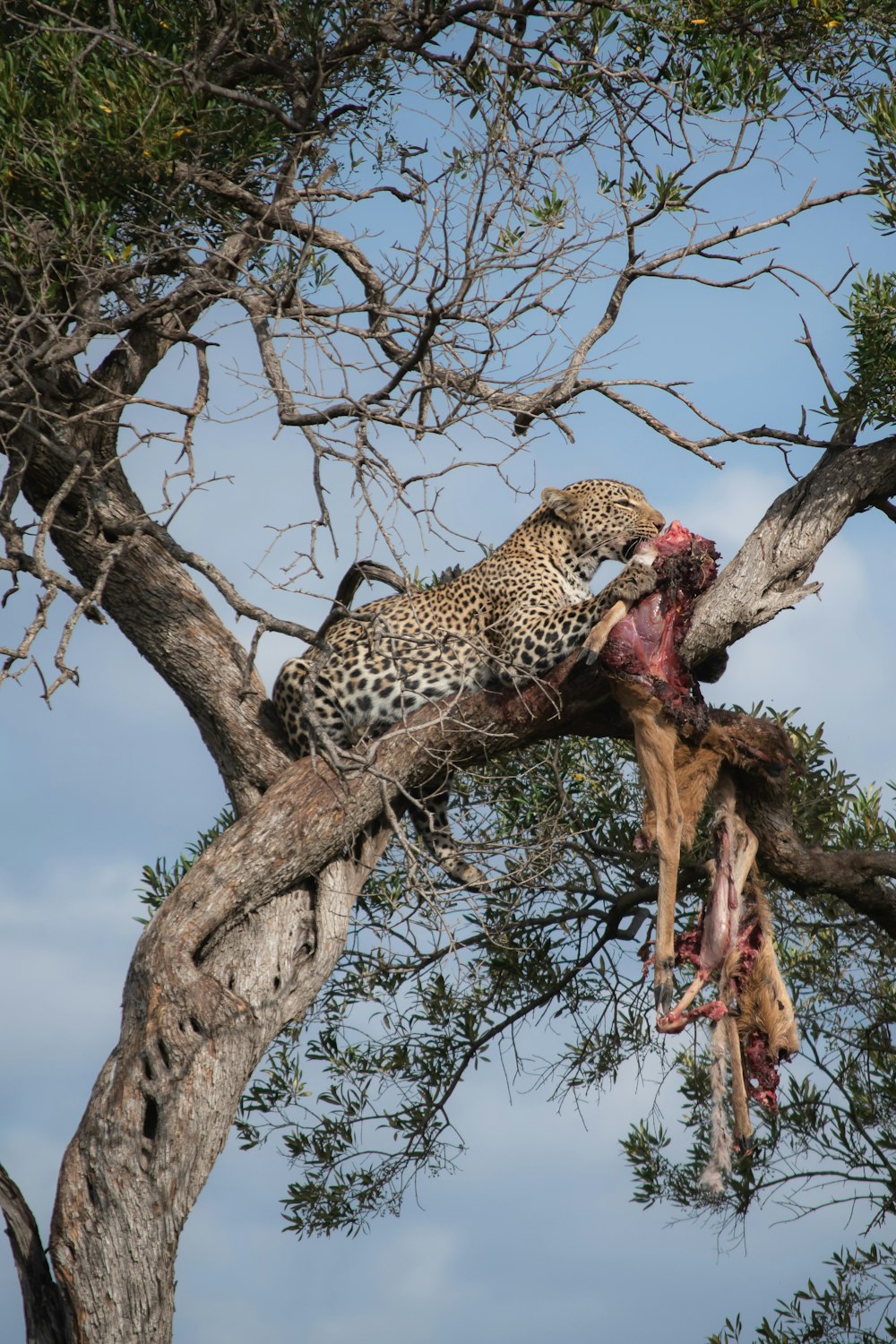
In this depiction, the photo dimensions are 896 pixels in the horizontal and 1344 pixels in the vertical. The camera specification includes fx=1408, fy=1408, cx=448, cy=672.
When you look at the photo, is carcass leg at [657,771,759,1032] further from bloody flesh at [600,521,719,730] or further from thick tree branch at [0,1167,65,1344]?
thick tree branch at [0,1167,65,1344]

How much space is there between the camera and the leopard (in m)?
6.27

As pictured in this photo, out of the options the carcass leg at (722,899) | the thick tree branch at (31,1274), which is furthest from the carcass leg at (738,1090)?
the thick tree branch at (31,1274)

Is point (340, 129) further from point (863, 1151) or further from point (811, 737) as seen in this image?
point (863, 1151)

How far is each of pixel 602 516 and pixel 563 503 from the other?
24 centimetres

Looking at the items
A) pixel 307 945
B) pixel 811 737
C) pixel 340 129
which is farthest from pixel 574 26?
pixel 307 945

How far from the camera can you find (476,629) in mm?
7469

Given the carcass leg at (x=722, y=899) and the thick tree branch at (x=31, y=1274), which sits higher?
the carcass leg at (x=722, y=899)

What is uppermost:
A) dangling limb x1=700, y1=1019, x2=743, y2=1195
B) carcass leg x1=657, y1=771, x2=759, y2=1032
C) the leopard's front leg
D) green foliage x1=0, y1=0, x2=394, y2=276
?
green foliage x1=0, y1=0, x2=394, y2=276

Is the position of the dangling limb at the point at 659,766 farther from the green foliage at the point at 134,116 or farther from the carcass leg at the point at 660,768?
the green foliage at the point at 134,116

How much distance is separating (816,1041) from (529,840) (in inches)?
101

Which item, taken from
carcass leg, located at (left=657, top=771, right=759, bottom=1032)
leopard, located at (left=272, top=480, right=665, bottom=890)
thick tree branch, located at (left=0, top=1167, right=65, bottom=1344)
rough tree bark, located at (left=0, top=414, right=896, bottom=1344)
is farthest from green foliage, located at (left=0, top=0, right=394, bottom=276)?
thick tree branch, located at (left=0, top=1167, right=65, bottom=1344)

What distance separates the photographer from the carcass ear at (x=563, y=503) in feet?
26.2

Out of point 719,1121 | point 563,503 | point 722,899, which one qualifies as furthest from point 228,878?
point 563,503

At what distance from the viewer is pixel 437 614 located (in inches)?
295
